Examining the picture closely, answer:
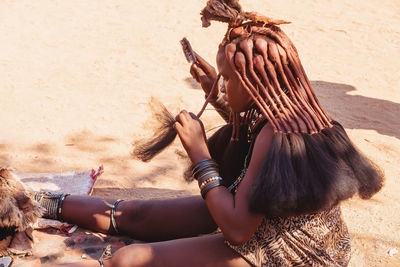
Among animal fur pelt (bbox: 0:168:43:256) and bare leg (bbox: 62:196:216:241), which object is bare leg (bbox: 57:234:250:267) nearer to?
bare leg (bbox: 62:196:216:241)

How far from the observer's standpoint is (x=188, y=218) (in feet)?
8.86

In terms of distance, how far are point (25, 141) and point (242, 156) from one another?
2.55 meters

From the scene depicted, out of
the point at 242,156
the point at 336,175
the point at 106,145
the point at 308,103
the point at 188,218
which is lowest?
the point at 106,145

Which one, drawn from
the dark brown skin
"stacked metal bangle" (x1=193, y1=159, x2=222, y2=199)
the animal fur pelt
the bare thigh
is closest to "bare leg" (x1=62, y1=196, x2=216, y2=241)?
the dark brown skin

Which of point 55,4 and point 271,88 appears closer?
point 271,88

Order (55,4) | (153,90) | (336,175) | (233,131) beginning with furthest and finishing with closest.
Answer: (55,4) < (153,90) < (233,131) < (336,175)

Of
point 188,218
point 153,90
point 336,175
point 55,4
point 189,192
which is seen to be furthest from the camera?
point 55,4

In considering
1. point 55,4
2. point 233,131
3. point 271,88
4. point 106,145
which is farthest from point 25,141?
point 55,4

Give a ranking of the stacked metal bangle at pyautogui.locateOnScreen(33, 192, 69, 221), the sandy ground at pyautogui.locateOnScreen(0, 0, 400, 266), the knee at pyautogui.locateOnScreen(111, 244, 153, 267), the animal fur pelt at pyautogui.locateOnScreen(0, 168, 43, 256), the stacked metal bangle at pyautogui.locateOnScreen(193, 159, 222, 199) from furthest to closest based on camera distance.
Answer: the sandy ground at pyautogui.locateOnScreen(0, 0, 400, 266), the stacked metal bangle at pyautogui.locateOnScreen(33, 192, 69, 221), the animal fur pelt at pyautogui.locateOnScreen(0, 168, 43, 256), the knee at pyautogui.locateOnScreen(111, 244, 153, 267), the stacked metal bangle at pyautogui.locateOnScreen(193, 159, 222, 199)

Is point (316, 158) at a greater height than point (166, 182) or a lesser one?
greater

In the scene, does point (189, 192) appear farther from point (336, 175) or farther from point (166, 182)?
point (336, 175)

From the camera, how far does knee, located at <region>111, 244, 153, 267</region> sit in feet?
6.95

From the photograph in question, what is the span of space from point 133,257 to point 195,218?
63 centimetres

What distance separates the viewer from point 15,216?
2.64 meters
